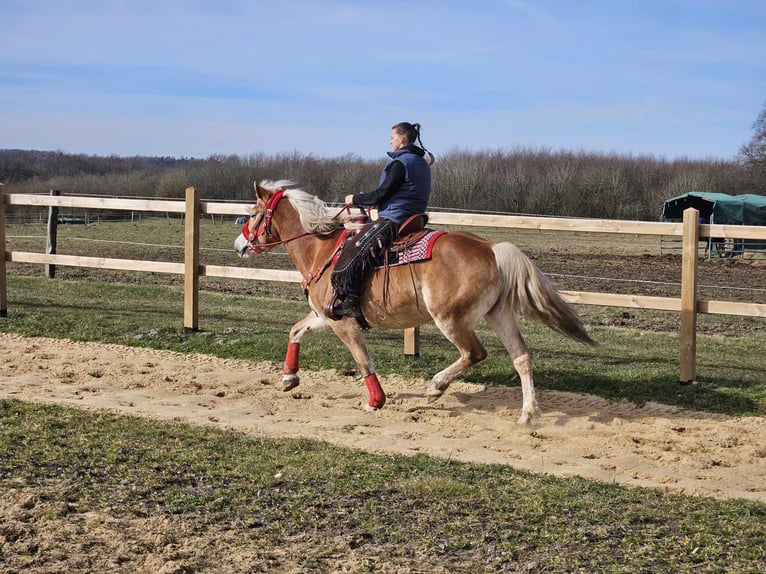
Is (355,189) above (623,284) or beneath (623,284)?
above

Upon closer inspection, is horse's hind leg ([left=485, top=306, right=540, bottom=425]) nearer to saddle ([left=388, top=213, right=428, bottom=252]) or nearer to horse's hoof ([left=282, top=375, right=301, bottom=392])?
saddle ([left=388, top=213, right=428, bottom=252])

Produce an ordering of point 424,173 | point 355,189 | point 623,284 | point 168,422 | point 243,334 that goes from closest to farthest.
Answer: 1. point 168,422
2. point 424,173
3. point 243,334
4. point 623,284
5. point 355,189

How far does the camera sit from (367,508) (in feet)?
16.7

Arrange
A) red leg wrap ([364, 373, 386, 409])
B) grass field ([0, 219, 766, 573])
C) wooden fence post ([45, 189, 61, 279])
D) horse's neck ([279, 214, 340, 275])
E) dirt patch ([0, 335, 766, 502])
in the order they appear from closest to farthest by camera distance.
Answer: grass field ([0, 219, 766, 573])
dirt patch ([0, 335, 766, 502])
red leg wrap ([364, 373, 386, 409])
horse's neck ([279, 214, 340, 275])
wooden fence post ([45, 189, 61, 279])

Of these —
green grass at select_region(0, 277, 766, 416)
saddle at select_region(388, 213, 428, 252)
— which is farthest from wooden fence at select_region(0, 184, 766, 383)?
saddle at select_region(388, 213, 428, 252)

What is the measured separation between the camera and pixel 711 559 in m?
4.30

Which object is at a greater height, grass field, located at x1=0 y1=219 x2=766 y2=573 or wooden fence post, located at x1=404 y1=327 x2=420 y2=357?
wooden fence post, located at x1=404 y1=327 x2=420 y2=357

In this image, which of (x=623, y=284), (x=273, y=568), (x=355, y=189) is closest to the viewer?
(x=273, y=568)

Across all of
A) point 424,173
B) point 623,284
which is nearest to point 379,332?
point 424,173

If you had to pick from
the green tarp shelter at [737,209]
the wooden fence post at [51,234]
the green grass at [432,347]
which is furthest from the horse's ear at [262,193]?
the green tarp shelter at [737,209]

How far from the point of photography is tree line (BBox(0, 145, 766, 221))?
2370 inches

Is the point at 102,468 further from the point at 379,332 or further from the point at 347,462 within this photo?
the point at 379,332

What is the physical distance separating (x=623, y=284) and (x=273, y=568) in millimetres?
17128

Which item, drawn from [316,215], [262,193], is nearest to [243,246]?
[262,193]
